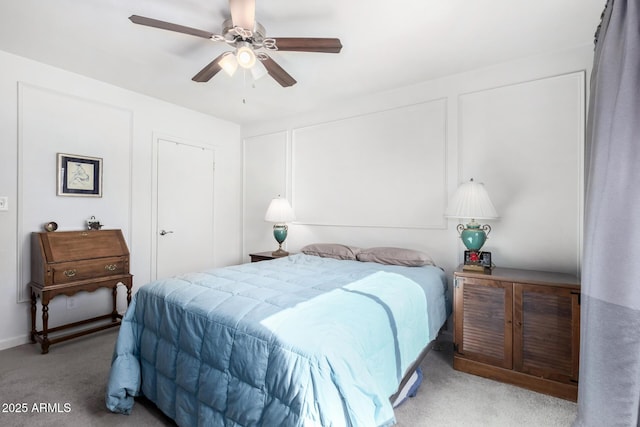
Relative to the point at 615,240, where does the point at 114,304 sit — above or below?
below

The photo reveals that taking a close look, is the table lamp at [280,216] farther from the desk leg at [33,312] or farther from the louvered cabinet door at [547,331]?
the louvered cabinet door at [547,331]

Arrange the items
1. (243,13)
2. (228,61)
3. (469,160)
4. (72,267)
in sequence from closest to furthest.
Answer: (243,13) < (228,61) < (72,267) < (469,160)

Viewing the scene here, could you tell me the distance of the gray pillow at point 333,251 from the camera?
3231mm

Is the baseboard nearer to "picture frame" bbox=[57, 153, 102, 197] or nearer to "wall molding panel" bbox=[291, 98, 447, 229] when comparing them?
"wall molding panel" bbox=[291, 98, 447, 229]

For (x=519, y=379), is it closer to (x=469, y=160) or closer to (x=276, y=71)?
(x=469, y=160)

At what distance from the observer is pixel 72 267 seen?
2727 mm

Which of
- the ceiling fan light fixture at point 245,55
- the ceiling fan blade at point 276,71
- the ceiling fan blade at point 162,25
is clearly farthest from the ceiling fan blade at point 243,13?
the ceiling fan blade at point 276,71

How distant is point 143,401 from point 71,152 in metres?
2.53

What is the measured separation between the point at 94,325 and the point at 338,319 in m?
3.14

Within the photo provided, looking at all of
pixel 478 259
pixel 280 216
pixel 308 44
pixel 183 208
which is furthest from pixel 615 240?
pixel 183 208

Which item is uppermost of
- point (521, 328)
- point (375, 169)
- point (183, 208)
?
point (375, 169)

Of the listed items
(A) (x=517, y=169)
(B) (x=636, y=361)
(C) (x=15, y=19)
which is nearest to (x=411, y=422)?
(B) (x=636, y=361)

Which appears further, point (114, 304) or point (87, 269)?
point (114, 304)

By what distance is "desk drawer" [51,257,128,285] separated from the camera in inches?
105
